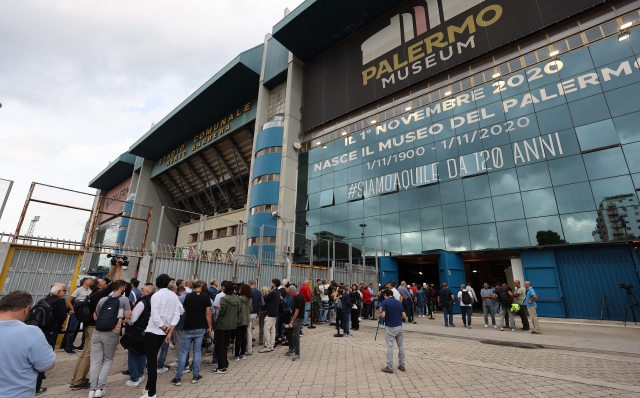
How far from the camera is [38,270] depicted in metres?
9.27

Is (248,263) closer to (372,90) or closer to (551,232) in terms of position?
(551,232)

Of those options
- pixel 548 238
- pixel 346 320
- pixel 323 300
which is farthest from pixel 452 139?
pixel 346 320

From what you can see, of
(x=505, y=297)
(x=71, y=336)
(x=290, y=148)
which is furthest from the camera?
(x=290, y=148)

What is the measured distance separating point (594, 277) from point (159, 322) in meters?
19.0

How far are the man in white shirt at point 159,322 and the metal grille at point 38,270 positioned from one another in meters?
7.14

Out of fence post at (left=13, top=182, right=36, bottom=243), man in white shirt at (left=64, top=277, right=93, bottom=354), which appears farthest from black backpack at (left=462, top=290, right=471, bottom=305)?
fence post at (left=13, top=182, right=36, bottom=243)

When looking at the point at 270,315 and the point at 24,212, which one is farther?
the point at 24,212

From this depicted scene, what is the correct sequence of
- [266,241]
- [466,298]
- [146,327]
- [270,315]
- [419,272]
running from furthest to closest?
[419,272], [266,241], [466,298], [270,315], [146,327]

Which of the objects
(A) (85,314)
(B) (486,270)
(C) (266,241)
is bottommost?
(A) (85,314)

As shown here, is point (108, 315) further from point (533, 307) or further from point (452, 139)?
point (452, 139)

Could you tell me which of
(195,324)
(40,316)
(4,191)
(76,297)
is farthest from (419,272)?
(4,191)

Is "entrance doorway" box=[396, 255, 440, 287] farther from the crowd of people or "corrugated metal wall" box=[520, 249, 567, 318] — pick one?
the crowd of people

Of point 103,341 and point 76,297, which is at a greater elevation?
point 76,297

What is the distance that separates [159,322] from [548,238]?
18230mm
